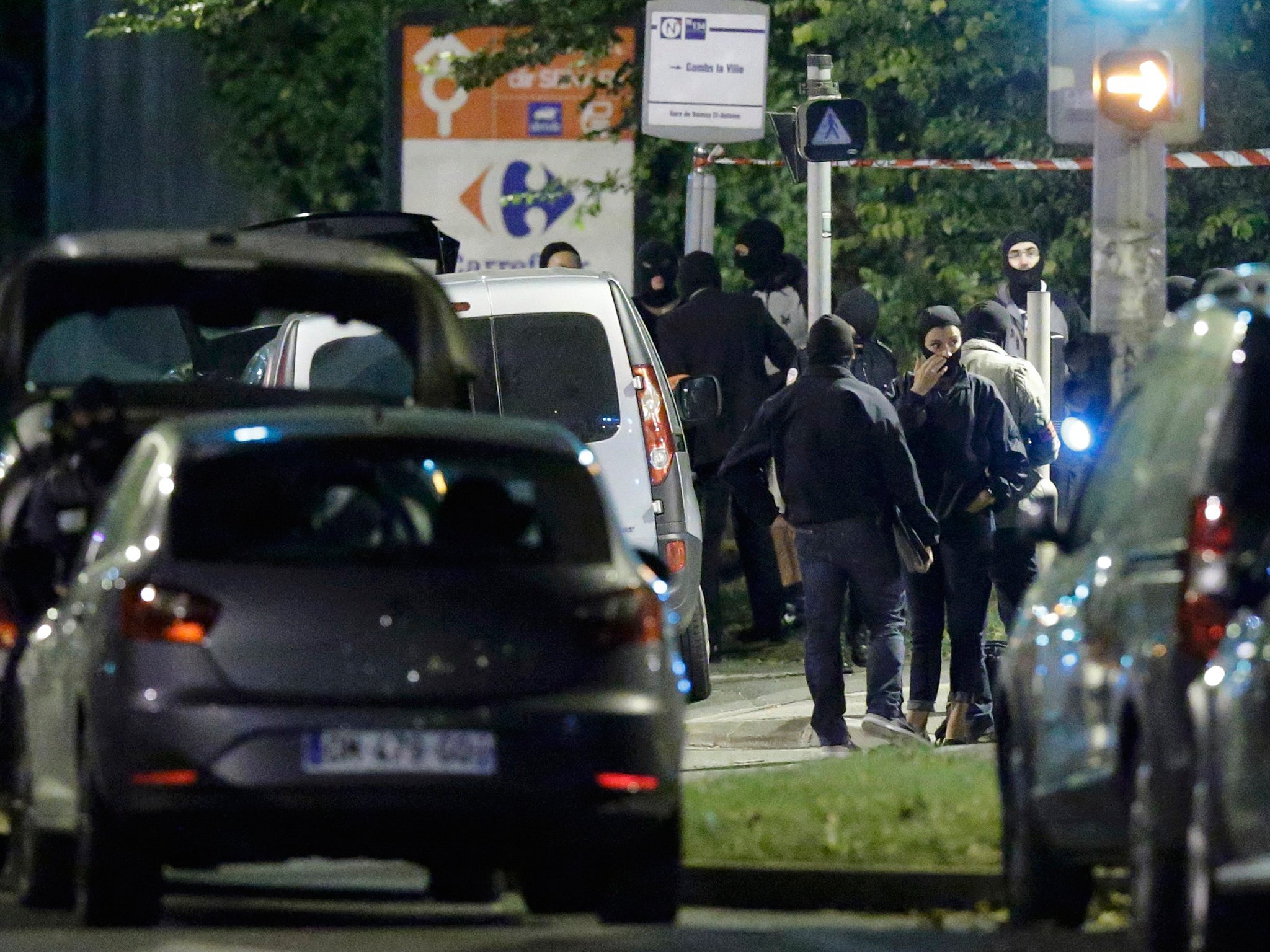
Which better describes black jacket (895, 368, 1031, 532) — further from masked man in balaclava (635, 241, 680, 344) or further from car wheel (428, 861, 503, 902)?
masked man in balaclava (635, 241, 680, 344)

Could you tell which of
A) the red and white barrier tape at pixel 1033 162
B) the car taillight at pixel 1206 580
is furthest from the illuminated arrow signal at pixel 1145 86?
the red and white barrier tape at pixel 1033 162

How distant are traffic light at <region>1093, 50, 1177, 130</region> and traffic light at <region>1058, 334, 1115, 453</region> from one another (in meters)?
0.74

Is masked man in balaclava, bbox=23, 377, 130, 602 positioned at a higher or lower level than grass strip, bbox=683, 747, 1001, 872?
higher

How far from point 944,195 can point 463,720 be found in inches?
658

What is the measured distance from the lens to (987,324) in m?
16.8

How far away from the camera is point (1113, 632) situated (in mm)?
9016

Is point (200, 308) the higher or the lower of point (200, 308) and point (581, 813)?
the higher

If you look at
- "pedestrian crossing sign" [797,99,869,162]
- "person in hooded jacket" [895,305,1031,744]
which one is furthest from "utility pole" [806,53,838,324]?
"person in hooded jacket" [895,305,1031,744]

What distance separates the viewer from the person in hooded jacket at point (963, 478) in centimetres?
1548

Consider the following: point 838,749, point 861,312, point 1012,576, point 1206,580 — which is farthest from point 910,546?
point 1206,580

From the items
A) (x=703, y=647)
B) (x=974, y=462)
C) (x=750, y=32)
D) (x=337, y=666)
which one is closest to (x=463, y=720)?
(x=337, y=666)

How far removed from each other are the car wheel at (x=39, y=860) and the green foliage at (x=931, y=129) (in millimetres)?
12429

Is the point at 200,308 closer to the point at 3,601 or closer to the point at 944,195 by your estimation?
the point at 3,601

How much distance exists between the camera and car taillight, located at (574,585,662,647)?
32.3 feet
